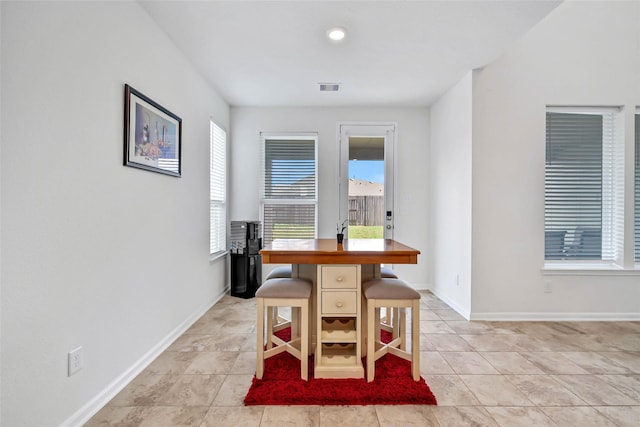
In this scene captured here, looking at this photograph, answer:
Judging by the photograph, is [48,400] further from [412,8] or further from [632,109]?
[632,109]

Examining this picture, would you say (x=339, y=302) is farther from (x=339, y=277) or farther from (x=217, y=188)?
(x=217, y=188)

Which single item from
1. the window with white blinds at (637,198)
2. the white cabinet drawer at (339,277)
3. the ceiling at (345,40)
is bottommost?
the white cabinet drawer at (339,277)

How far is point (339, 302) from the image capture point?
2029 millimetres

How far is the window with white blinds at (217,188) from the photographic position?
12.5 feet

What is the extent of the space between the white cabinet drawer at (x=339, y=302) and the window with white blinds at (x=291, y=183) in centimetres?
249

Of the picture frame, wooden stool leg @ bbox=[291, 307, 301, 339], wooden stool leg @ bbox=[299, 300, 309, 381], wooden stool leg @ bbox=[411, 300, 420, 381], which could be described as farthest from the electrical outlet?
wooden stool leg @ bbox=[411, 300, 420, 381]

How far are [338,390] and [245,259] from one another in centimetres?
239

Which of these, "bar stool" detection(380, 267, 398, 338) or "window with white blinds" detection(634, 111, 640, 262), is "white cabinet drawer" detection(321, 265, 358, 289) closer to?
"bar stool" detection(380, 267, 398, 338)

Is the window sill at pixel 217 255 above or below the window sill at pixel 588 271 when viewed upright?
above

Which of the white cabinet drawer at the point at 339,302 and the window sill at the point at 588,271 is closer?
the white cabinet drawer at the point at 339,302

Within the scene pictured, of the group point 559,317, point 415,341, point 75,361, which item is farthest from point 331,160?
point 75,361

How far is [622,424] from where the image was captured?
5.53 feet

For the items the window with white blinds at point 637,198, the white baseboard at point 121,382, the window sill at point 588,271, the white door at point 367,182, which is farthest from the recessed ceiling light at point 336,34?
the window with white blinds at point 637,198

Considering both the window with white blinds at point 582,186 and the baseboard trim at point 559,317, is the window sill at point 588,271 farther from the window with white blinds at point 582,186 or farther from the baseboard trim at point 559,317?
the baseboard trim at point 559,317
